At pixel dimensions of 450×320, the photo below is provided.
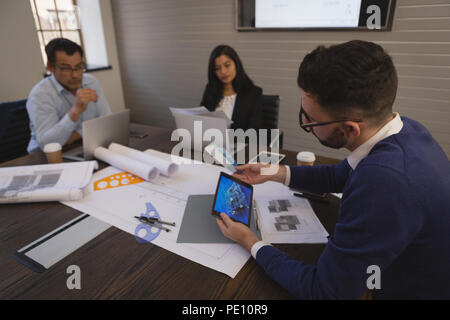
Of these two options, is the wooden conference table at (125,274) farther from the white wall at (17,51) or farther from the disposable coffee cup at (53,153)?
the white wall at (17,51)

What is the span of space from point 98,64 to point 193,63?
1.38 m

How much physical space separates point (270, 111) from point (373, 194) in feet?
5.42

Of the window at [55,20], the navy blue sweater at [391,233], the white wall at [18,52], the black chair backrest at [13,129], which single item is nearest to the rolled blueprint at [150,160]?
the navy blue sweater at [391,233]

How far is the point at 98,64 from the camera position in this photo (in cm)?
379

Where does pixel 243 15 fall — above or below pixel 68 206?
above

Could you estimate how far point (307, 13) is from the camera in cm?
255

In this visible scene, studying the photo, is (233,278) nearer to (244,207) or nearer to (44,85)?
(244,207)

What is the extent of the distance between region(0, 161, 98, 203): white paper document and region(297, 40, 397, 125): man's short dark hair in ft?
3.06

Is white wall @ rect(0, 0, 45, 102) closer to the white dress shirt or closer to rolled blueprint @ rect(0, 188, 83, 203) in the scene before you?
the white dress shirt

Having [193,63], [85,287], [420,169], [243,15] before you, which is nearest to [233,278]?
[85,287]

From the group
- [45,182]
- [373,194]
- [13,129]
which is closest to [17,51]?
[13,129]

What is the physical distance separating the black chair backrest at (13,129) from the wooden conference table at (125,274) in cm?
121

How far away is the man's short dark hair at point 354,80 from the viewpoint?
65 centimetres

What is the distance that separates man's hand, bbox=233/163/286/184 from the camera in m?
1.12
